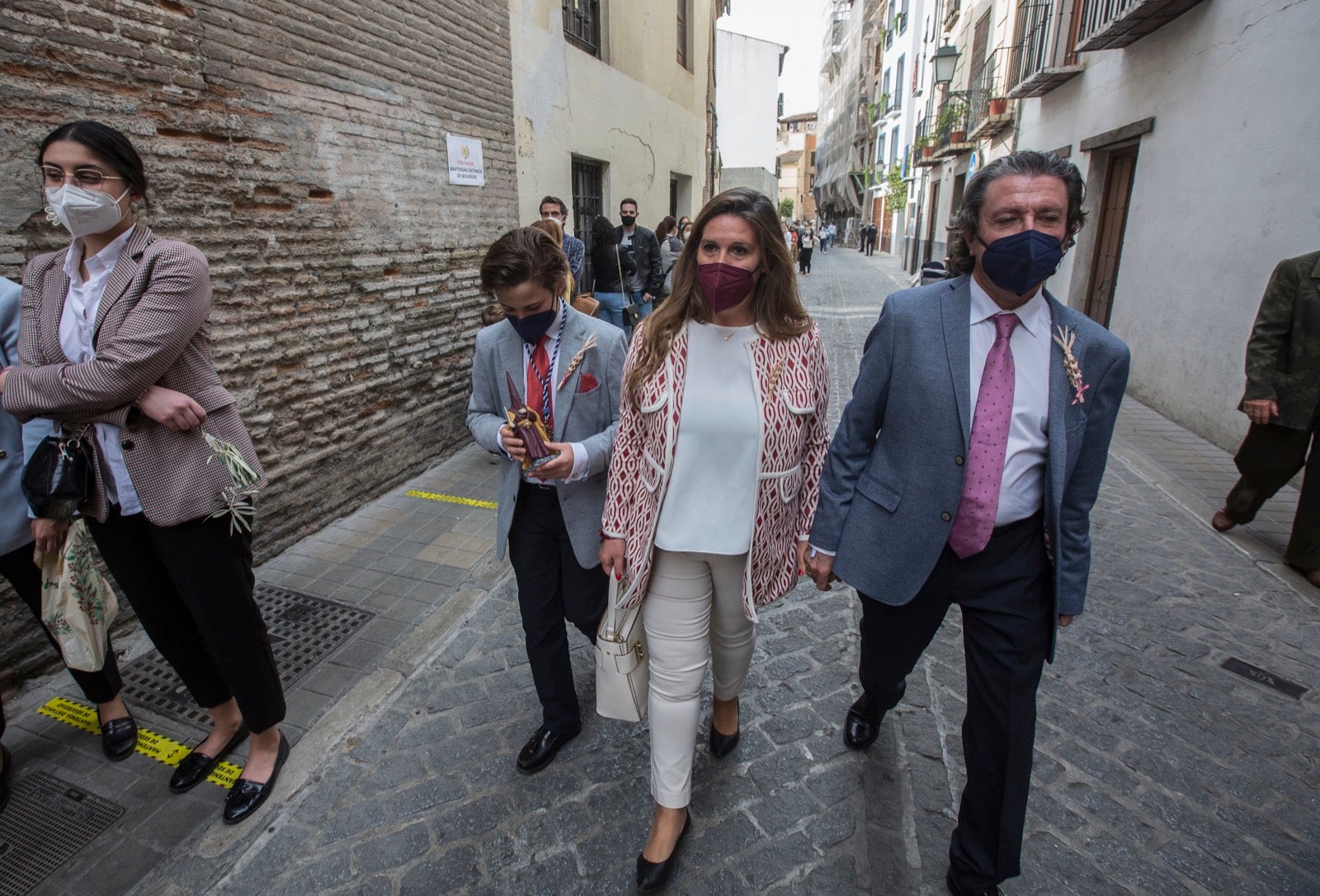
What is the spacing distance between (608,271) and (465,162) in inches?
104

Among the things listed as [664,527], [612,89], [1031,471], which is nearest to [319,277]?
[664,527]

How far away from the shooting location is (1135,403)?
827 centimetres

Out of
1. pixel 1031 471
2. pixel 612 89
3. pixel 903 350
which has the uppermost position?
pixel 612 89

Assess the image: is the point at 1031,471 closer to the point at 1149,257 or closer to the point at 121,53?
the point at 121,53

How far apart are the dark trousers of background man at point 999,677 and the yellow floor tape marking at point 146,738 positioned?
262cm

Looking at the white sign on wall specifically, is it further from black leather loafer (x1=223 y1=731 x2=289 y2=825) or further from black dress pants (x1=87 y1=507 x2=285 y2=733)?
black leather loafer (x1=223 y1=731 x2=289 y2=825)

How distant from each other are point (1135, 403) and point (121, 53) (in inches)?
376

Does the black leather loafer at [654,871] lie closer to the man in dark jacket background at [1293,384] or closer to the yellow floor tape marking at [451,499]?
the yellow floor tape marking at [451,499]

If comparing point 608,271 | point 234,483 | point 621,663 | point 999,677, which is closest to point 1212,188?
point 608,271

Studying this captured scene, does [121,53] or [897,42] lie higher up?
[897,42]

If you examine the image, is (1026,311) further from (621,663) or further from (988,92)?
Answer: (988,92)

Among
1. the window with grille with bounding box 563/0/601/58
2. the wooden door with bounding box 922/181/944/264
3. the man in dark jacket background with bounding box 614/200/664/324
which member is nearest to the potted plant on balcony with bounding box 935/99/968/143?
the wooden door with bounding box 922/181/944/264

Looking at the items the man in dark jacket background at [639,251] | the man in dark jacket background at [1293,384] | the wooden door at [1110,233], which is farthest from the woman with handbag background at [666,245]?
the man in dark jacket background at [1293,384]

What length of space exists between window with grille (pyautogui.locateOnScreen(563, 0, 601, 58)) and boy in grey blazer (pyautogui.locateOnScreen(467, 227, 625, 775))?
7.72 m
